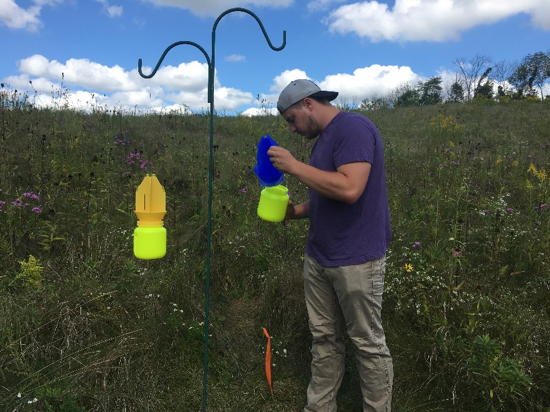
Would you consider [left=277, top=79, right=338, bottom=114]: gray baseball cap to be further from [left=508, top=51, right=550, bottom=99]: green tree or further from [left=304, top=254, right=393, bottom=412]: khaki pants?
[left=508, top=51, right=550, bottom=99]: green tree

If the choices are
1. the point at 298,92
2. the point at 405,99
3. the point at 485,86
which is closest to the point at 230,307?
the point at 298,92

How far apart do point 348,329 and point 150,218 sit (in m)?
1.15

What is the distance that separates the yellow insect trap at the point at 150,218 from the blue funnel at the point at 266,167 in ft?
1.72

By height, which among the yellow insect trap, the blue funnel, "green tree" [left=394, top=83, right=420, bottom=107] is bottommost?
the yellow insect trap

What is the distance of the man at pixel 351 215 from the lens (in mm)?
1607

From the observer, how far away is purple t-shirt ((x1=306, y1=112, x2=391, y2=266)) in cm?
168

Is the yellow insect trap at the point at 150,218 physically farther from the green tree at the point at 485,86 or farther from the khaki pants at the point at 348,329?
the green tree at the point at 485,86

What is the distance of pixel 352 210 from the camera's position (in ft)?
5.74

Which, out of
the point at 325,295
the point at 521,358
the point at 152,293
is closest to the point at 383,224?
the point at 325,295

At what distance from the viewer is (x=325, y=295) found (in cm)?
203

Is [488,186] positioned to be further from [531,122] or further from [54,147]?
[531,122]

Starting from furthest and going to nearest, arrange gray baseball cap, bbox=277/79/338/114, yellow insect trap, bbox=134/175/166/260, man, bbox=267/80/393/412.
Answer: gray baseball cap, bbox=277/79/338/114 → man, bbox=267/80/393/412 → yellow insect trap, bbox=134/175/166/260

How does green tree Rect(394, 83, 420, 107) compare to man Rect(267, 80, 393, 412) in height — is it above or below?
above

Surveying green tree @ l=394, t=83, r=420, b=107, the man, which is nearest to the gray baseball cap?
the man
